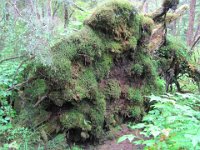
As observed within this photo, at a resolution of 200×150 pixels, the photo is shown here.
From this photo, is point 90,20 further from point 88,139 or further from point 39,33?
point 88,139

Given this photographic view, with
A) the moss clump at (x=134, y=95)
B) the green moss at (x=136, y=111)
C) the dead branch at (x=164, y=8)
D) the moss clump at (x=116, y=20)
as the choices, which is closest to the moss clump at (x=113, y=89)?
the moss clump at (x=134, y=95)

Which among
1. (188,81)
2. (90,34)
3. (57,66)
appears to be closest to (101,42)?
(90,34)

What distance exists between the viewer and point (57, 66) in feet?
15.9

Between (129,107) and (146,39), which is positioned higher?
(146,39)

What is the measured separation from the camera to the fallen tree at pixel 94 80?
4.91 metres

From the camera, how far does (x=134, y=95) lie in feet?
20.4

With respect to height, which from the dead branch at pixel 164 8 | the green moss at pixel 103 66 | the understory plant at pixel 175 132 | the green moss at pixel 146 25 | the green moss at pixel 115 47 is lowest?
the understory plant at pixel 175 132

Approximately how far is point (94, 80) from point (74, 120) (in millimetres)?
959

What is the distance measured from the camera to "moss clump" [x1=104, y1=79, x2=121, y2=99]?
5704 millimetres

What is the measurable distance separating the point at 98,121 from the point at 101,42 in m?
1.66

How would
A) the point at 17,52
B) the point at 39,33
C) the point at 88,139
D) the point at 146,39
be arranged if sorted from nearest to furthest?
the point at 39,33, the point at 17,52, the point at 88,139, the point at 146,39

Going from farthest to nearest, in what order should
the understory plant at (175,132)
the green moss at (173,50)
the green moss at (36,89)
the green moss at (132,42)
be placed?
the green moss at (173,50), the green moss at (132,42), the green moss at (36,89), the understory plant at (175,132)

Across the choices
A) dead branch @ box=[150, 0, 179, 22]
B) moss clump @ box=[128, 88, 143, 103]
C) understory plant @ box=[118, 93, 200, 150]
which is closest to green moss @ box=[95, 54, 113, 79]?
moss clump @ box=[128, 88, 143, 103]

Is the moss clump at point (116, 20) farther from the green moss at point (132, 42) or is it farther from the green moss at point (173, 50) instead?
the green moss at point (173, 50)
